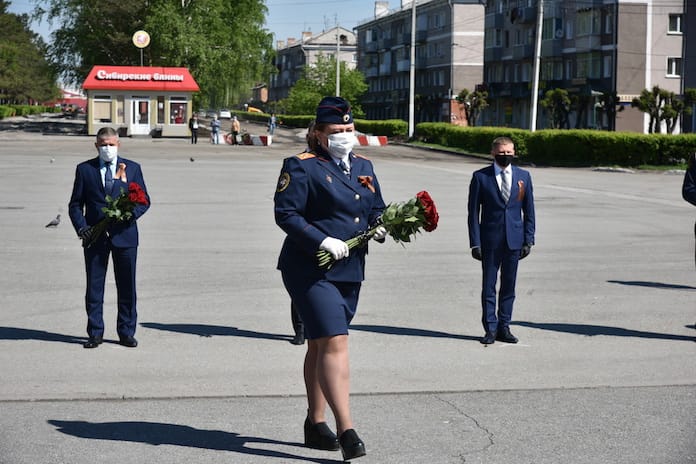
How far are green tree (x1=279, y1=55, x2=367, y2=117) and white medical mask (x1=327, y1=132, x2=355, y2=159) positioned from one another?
91216 millimetres

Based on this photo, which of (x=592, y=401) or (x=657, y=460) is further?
(x=592, y=401)

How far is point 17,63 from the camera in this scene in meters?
131

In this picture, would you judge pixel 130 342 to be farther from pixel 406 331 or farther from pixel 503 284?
pixel 503 284

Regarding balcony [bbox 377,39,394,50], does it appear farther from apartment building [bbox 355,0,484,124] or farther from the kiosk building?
the kiosk building

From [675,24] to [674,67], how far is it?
281 cm

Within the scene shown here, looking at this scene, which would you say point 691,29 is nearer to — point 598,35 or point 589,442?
point 598,35

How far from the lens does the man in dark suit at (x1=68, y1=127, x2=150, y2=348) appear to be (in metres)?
8.76

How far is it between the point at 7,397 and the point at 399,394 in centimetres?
247

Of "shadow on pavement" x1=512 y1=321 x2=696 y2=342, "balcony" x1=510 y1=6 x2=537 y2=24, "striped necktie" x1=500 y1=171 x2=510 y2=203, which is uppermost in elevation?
"balcony" x1=510 y1=6 x2=537 y2=24

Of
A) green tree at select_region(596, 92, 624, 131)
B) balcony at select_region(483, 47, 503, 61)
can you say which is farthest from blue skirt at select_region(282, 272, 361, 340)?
balcony at select_region(483, 47, 503, 61)

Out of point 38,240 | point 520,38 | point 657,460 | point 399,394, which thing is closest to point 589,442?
point 657,460

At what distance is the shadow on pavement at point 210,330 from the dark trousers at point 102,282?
0.70 m

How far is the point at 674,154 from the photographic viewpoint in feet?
134

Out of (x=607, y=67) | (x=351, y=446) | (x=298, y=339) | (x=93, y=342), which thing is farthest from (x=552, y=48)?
(x=351, y=446)
